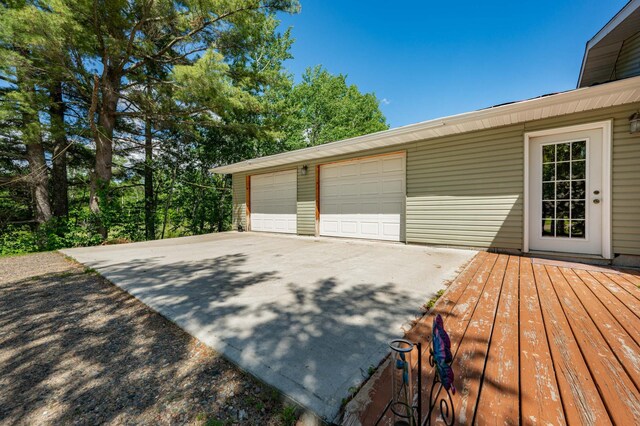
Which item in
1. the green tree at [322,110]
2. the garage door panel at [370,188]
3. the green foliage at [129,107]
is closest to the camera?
the green foliage at [129,107]

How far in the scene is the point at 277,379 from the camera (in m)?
1.36

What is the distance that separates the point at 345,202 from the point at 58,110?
940cm

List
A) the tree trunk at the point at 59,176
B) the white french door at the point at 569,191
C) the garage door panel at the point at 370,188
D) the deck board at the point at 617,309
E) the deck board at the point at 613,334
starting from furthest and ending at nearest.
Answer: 1. the tree trunk at the point at 59,176
2. the garage door panel at the point at 370,188
3. the white french door at the point at 569,191
4. the deck board at the point at 617,309
5. the deck board at the point at 613,334

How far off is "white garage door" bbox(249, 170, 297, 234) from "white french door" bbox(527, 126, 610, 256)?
Result: 18.6ft

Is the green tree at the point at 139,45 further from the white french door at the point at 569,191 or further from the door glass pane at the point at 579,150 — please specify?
the door glass pane at the point at 579,150

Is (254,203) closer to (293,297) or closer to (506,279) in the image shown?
(293,297)

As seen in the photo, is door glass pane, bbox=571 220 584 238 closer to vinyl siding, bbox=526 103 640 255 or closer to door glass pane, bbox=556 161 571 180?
vinyl siding, bbox=526 103 640 255

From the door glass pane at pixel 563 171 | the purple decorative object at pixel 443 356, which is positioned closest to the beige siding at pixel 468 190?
the door glass pane at pixel 563 171

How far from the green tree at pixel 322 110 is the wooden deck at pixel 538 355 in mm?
12740

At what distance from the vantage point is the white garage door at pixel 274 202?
798cm

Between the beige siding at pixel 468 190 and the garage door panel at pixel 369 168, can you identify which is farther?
the garage door panel at pixel 369 168

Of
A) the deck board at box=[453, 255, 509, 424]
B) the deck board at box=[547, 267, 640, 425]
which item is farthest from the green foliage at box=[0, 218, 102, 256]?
the deck board at box=[547, 267, 640, 425]

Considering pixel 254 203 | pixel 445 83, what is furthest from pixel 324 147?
pixel 445 83

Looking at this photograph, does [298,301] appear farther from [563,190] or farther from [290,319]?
[563,190]
